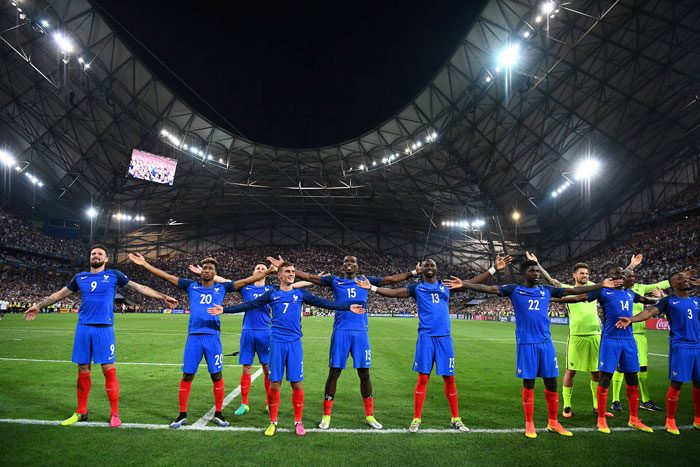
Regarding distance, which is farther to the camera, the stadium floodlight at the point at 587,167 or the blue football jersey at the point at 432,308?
the stadium floodlight at the point at 587,167

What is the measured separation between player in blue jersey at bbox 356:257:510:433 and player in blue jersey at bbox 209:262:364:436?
3.43 feet

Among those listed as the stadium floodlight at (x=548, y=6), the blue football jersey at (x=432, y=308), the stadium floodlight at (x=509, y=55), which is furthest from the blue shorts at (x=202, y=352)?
the stadium floodlight at (x=509, y=55)

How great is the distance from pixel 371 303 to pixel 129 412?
58.8 meters

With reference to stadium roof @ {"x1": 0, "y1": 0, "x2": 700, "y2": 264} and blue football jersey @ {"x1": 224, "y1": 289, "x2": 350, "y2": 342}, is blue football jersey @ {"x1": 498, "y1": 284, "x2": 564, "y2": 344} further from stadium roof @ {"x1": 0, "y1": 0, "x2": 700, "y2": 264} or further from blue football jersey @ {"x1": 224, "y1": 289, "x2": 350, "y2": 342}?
stadium roof @ {"x1": 0, "y1": 0, "x2": 700, "y2": 264}

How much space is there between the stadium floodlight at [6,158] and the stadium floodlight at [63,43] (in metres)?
18.7

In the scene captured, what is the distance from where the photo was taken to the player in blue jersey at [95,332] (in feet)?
20.4

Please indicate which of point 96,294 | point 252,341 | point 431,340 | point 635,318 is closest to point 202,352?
point 252,341

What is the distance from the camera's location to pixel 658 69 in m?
29.5

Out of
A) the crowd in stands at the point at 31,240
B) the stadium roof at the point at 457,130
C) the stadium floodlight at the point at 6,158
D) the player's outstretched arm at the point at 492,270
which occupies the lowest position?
the player's outstretched arm at the point at 492,270

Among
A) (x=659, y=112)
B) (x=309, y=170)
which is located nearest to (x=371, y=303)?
(x=309, y=170)

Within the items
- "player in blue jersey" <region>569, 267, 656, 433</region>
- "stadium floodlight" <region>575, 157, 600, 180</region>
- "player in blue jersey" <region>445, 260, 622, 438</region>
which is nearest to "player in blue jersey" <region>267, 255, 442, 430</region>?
"player in blue jersey" <region>445, 260, 622, 438</region>

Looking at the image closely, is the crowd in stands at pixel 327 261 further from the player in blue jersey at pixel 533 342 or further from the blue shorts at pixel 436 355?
the player in blue jersey at pixel 533 342

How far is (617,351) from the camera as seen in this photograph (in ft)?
21.4

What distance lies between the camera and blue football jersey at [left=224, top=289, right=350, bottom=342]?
6.19 m
